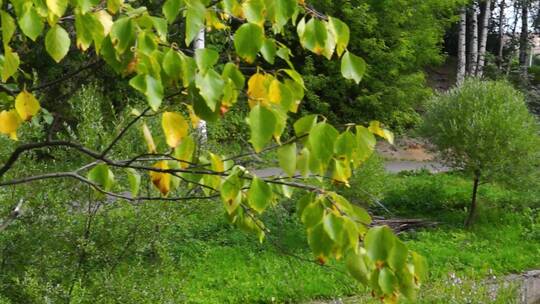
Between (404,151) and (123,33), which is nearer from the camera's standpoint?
(123,33)

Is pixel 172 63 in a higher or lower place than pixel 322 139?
higher

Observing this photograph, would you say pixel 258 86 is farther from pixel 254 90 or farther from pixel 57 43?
pixel 57 43

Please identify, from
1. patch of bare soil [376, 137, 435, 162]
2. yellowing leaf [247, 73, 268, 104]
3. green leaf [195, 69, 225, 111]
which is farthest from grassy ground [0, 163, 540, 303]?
patch of bare soil [376, 137, 435, 162]

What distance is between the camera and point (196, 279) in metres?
7.04

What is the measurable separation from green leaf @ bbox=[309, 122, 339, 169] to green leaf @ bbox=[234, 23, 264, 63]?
202 mm

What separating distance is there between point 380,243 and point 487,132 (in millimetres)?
7930

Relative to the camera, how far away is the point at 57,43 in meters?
1.50

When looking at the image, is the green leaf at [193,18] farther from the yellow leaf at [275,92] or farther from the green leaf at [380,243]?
the green leaf at [380,243]

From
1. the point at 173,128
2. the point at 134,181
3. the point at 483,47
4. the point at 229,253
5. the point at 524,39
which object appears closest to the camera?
the point at 173,128

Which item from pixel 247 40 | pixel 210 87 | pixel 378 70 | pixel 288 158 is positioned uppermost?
pixel 378 70

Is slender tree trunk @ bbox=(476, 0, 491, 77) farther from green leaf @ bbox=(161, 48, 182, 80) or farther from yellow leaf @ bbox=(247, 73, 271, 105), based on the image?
green leaf @ bbox=(161, 48, 182, 80)

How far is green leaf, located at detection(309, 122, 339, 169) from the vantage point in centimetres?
149

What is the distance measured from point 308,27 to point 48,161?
3.75 metres

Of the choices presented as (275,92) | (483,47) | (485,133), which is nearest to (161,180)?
(275,92)
